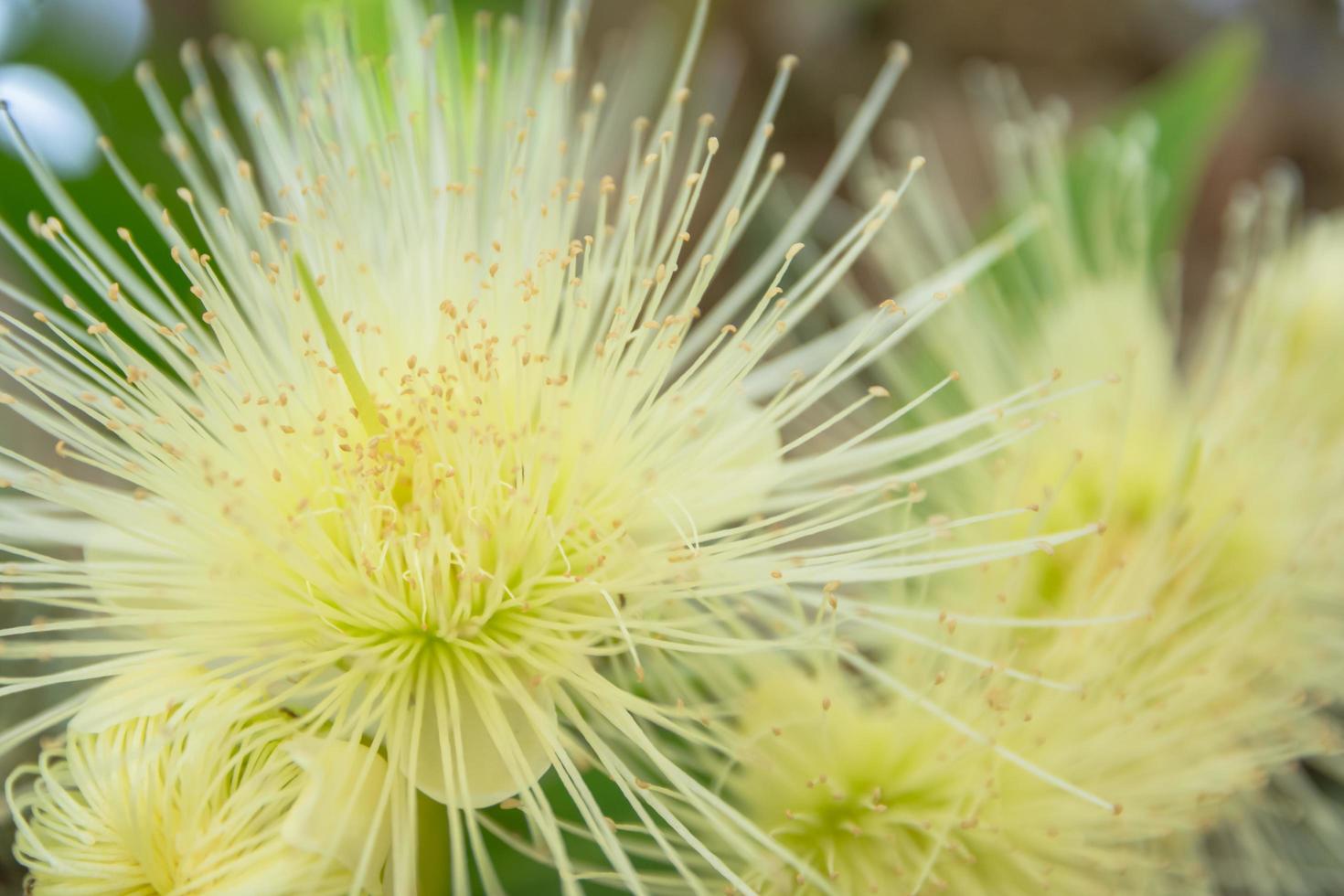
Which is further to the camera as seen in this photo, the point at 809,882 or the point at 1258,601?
the point at 1258,601

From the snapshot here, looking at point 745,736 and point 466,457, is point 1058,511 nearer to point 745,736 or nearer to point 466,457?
point 745,736

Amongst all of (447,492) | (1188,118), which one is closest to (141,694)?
(447,492)

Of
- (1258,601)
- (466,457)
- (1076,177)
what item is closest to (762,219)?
(1076,177)

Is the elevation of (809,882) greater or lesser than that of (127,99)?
lesser

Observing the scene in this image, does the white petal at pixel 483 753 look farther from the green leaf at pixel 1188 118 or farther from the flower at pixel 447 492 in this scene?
the green leaf at pixel 1188 118

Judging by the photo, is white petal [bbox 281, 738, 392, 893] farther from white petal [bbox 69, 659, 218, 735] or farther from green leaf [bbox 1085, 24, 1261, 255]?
green leaf [bbox 1085, 24, 1261, 255]

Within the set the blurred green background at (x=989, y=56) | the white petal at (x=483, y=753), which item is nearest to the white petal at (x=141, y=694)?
the white petal at (x=483, y=753)
